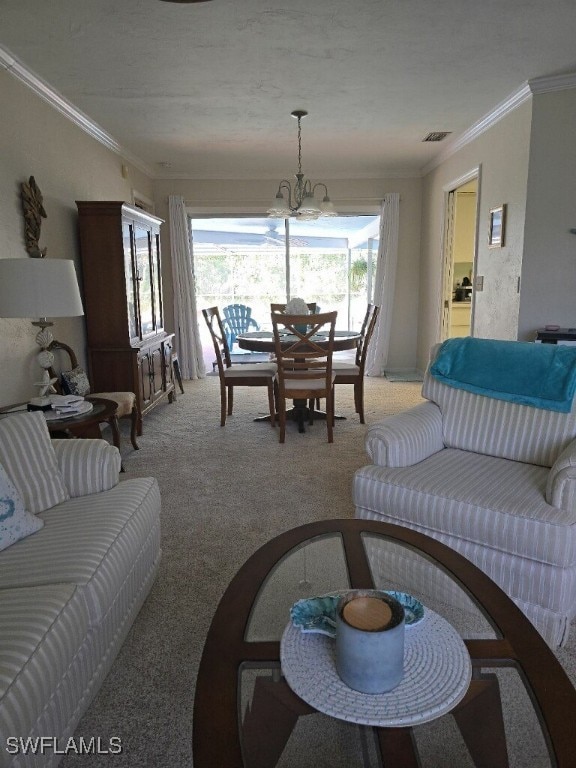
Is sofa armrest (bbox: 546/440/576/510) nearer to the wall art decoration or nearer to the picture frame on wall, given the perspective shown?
the picture frame on wall

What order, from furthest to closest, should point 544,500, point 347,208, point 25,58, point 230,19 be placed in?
point 347,208 → point 25,58 → point 230,19 → point 544,500

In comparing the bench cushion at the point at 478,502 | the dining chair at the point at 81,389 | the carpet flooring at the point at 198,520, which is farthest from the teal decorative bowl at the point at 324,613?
the dining chair at the point at 81,389

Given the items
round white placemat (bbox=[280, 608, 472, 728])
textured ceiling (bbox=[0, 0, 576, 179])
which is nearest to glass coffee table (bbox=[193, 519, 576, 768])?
round white placemat (bbox=[280, 608, 472, 728])

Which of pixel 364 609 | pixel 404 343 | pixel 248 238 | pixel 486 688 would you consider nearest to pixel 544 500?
pixel 486 688

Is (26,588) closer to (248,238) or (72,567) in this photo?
(72,567)

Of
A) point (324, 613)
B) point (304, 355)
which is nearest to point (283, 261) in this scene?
point (304, 355)

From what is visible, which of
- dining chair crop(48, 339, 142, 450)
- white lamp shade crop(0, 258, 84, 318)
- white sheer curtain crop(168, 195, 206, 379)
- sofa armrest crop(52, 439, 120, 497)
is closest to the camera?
sofa armrest crop(52, 439, 120, 497)

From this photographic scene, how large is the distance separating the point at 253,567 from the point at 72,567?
0.52 meters

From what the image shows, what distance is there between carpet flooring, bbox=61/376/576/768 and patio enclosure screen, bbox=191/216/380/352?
2.18m

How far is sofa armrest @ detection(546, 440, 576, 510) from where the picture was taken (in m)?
1.69

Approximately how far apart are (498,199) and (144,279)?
3.17 m

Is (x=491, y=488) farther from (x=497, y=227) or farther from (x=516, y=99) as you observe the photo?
(x=516, y=99)

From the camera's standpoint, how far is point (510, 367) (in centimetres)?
232

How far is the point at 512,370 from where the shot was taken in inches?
90.9
